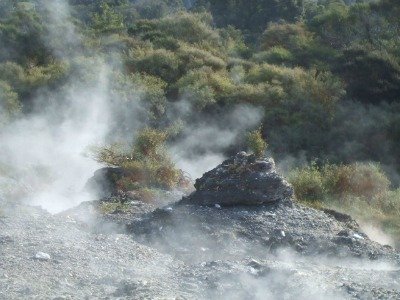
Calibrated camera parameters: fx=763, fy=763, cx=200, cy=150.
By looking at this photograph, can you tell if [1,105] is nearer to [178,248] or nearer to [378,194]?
[378,194]

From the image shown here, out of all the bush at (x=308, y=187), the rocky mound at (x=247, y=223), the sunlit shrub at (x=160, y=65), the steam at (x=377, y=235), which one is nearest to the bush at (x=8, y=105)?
the sunlit shrub at (x=160, y=65)

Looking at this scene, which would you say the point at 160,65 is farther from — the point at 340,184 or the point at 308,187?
the point at 308,187

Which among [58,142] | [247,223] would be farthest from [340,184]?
[58,142]

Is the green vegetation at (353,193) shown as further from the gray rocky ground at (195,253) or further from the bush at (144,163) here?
the bush at (144,163)

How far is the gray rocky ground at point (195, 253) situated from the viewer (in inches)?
293

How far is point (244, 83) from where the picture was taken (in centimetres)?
2528

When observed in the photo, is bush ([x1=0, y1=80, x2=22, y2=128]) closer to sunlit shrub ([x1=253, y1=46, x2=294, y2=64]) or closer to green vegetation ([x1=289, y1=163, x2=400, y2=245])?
green vegetation ([x1=289, y1=163, x2=400, y2=245])

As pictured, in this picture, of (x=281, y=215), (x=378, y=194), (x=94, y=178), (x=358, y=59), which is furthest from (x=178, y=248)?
(x=358, y=59)

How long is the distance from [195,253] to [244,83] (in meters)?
16.1

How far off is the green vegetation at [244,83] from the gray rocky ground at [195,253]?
2.59 m

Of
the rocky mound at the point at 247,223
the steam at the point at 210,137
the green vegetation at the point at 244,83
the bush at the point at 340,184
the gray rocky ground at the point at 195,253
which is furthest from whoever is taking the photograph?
the steam at the point at 210,137

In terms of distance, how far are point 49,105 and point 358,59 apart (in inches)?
401

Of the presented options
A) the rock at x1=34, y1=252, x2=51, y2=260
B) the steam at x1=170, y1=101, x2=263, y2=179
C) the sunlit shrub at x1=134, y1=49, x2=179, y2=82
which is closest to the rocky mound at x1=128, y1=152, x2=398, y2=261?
the rock at x1=34, y1=252, x2=51, y2=260

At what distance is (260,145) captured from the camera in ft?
50.2
